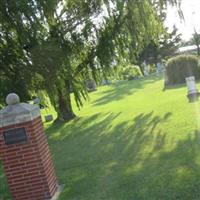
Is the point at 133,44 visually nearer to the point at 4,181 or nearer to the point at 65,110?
the point at 65,110

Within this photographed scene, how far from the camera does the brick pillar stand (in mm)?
6840

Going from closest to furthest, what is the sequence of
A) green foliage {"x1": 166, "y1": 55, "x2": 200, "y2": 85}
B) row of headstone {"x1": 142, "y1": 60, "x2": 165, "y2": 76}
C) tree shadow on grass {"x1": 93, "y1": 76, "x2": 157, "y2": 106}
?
tree shadow on grass {"x1": 93, "y1": 76, "x2": 157, "y2": 106} < green foliage {"x1": 166, "y1": 55, "x2": 200, "y2": 85} < row of headstone {"x1": 142, "y1": 60, "x2": 165, "y2": 76}

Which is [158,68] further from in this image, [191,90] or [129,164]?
[129,164]

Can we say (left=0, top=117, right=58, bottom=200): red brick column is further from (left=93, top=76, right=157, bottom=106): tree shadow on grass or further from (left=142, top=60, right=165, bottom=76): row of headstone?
(left=142, top=60, right=165, bottom=76): row of headstone

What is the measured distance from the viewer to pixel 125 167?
813 centimetres

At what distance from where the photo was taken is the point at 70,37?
52.2 feet

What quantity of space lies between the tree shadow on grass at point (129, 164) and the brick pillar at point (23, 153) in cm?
48

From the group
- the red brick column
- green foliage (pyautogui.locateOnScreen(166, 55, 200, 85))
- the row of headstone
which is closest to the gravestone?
green foliage (pyautogui.locateOnScreen(166, 55, 200, 85))

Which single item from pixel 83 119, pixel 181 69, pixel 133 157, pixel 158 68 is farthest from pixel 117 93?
pixel 133 157

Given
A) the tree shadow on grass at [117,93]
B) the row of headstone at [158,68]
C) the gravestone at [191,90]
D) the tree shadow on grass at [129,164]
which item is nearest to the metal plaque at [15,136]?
the tree shadow on grass at [129,164]

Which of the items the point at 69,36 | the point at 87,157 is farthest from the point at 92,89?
the point at 87,157

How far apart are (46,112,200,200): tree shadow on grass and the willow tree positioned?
2.65 m

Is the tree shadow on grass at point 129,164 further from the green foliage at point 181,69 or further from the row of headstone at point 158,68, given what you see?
the row of headstone at point 158,68

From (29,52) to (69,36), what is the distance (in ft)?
8.75
